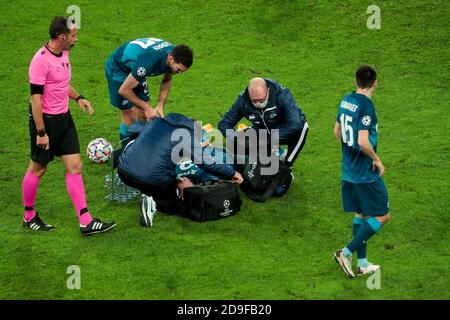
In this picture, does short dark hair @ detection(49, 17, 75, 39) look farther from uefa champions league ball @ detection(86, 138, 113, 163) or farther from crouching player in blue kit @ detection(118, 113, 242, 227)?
uefa champions league ball @ detection(86, 138, 113, 163)

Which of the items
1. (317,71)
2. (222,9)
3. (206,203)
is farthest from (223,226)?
(222,9)

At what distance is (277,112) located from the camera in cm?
1038

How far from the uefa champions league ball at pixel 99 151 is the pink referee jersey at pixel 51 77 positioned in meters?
2.07

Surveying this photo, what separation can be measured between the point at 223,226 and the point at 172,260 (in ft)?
3.26

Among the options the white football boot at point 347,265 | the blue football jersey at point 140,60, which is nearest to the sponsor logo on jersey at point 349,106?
the white football boot at point 347,265

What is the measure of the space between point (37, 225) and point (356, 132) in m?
3.80

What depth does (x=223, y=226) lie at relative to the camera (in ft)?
31.3

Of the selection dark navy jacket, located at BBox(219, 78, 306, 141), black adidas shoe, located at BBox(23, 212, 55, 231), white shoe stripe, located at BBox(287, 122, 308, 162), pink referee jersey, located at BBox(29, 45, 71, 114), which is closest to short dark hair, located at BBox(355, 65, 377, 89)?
dark navy jacket, located at BBox(219, 78, 306, 141)

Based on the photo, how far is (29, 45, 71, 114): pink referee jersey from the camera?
878 cm

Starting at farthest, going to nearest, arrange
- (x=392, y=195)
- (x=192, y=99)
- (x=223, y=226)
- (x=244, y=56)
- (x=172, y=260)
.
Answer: (x=244, y=56) < (x=192, y=99) < (x=392, y=195) < (x=223, y=226) < (x=172, y=260)

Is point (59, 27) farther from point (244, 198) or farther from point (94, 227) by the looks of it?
point (244, 198)

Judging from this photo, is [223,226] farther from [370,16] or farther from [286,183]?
[370,16]

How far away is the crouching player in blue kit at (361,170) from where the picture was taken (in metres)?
7.86

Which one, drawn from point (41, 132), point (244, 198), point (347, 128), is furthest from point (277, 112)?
point (41, 132)
